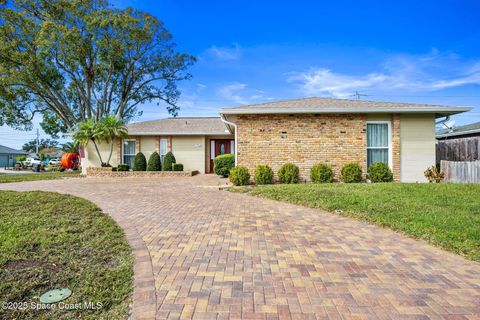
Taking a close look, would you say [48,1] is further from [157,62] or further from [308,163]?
[308,163]

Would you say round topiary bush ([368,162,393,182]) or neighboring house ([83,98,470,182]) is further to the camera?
neighboring house ([83,98,470,182])

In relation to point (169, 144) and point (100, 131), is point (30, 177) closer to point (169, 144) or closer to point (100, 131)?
point (100, 131)

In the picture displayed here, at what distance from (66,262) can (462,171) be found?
1240 cm

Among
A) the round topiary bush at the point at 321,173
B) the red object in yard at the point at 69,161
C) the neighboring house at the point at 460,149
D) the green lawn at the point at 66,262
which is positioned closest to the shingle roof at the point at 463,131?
the neighboring house at the point at 460,149

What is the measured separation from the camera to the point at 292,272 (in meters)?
3.04

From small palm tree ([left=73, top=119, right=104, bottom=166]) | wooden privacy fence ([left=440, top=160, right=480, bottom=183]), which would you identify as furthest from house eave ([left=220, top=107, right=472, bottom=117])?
small palm tree ([left=73, top=119, right=104, bottom=166])

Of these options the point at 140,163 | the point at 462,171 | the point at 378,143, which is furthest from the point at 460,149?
the point at 140,163

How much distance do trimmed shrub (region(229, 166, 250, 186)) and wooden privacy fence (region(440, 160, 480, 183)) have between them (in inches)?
308

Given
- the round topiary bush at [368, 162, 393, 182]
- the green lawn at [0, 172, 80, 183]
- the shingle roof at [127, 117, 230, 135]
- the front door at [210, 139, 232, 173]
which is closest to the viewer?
the round topiary bush at [368, 162, 393, 182]

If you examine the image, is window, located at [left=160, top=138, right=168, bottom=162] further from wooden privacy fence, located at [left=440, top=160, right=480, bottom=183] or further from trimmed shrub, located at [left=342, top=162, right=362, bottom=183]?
wooden privacy fence, located at [left=440, top=160, right=480, bottom=183]

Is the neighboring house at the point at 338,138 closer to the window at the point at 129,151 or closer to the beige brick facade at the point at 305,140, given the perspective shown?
the beige brick facade at the point at 305,140

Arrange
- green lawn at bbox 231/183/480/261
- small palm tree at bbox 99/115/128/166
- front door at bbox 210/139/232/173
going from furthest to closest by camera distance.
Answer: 1. front door at bbox 210/139/232/173
2. small palm tree at bbox 99/115/128/166
3. green lawn at bbox 231/183/480/261

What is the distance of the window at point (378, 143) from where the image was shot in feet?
35.4

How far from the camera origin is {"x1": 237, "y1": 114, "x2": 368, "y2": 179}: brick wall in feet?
35.0
